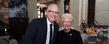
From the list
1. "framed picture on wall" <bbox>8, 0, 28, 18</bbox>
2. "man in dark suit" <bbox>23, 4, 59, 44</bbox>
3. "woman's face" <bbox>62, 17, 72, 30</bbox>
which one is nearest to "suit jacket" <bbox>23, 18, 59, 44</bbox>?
"man in dark suit" <bbox>23, 4, 59, 44</bbox>

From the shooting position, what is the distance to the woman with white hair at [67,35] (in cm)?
155

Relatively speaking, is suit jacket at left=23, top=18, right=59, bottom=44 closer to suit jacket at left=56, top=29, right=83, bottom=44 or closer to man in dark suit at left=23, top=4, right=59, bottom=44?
man in dark suit at left=23, top=4, right=59, bottom=44

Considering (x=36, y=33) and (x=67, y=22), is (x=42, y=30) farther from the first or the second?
(x=67, y=22)

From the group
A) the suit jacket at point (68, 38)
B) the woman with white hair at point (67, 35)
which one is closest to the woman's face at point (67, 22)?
the woman with white hair at point (67, 35)

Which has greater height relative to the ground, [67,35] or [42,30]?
[42,30]

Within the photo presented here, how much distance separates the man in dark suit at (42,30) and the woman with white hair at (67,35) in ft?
0.75

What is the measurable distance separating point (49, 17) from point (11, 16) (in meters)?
2.54

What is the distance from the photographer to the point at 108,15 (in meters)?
5.43

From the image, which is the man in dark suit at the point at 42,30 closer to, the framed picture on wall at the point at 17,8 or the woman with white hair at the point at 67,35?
the woman with white hair at the point at 67,35

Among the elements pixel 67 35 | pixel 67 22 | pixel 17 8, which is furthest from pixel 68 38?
pixel 17 8

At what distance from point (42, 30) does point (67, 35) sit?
0.43m

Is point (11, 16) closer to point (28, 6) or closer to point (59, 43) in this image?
point (28, 6)

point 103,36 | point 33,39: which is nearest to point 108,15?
point 103,36

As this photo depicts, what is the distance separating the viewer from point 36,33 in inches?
51.9
